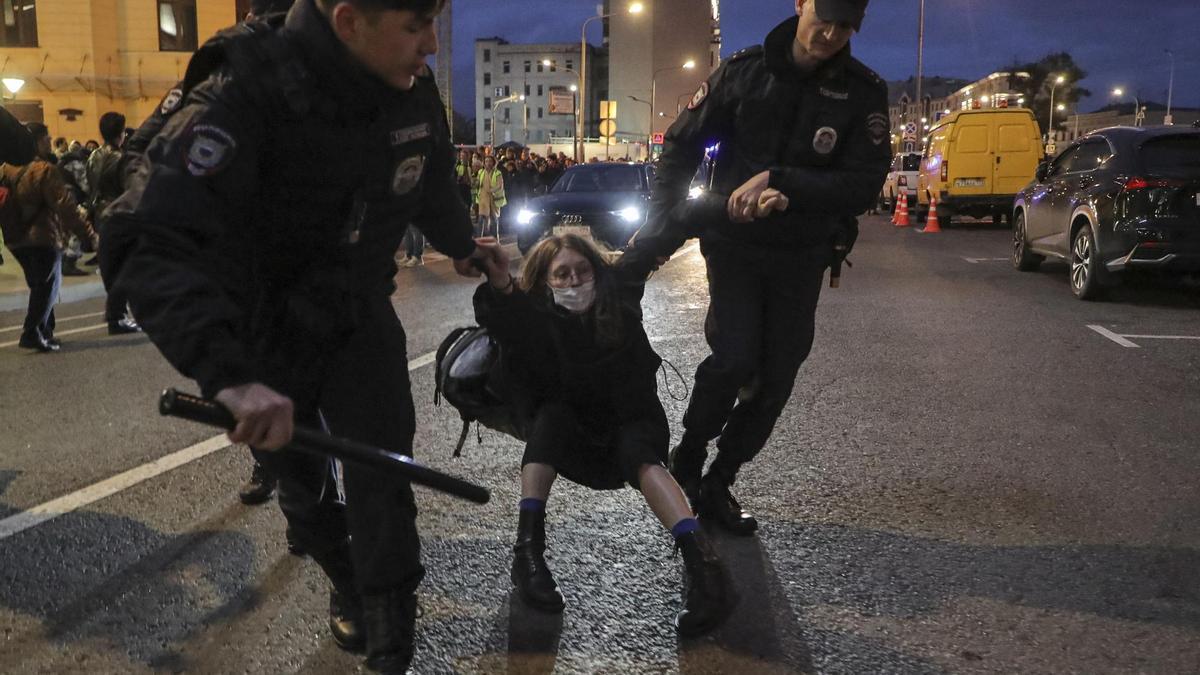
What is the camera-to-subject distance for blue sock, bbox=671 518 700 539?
3049 millimetres

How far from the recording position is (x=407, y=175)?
2426 mm

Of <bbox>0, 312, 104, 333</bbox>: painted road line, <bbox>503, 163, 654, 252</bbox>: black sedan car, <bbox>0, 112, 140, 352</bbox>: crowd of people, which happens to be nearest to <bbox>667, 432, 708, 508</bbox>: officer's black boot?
<bbox>0, 112, 140, 352</bbox>: crowd of people

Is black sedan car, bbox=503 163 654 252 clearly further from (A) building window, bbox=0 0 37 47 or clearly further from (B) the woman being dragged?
(A) building window, bbox=0 0 37 47

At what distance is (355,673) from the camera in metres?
2.71

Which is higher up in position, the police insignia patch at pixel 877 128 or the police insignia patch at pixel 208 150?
the police insignia patch at pixel 877 128

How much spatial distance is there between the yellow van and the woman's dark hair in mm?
20762

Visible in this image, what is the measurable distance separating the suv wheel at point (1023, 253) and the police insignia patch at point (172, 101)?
40.5 ft

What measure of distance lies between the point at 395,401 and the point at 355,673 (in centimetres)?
74

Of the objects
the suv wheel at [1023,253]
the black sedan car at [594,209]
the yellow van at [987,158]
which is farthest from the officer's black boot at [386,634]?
the yellow van at [987,158]

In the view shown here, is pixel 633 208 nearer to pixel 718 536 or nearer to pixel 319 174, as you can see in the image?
pixel 718 536

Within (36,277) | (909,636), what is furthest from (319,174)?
(36,277)

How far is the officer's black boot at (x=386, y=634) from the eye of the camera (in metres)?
2.54

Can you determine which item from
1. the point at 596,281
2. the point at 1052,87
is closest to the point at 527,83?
the point at 1052,87

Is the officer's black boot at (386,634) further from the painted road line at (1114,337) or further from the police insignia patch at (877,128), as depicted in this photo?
the painted road line at (1114,337)
